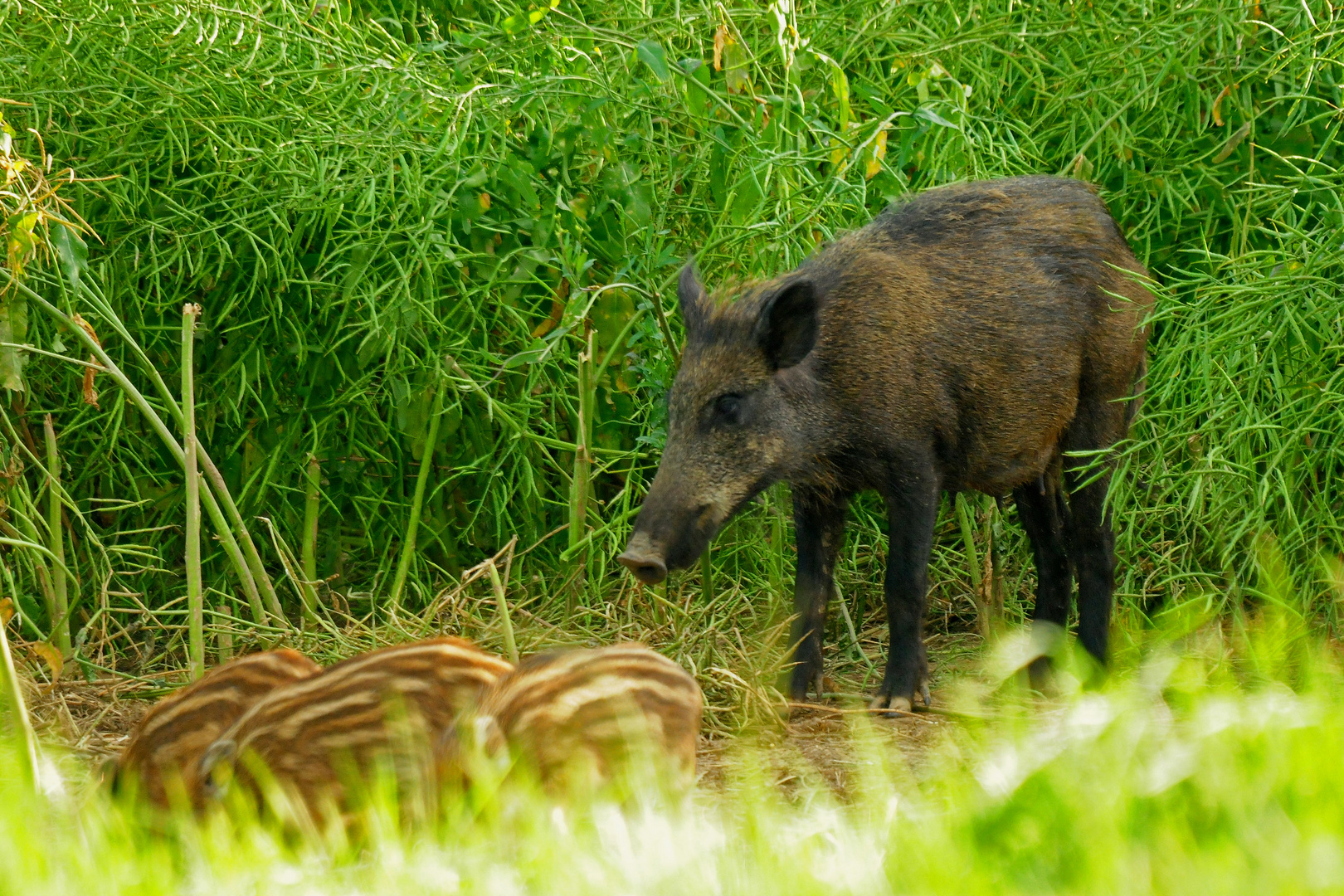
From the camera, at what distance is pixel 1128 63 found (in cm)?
508

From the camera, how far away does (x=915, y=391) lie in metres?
4.20

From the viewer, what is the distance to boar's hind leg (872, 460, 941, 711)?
4.12m

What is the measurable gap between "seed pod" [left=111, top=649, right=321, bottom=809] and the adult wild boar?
1.01 m

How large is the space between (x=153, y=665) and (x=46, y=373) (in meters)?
0.96

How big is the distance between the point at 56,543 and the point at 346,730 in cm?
175

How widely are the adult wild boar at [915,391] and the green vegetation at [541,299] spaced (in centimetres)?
17

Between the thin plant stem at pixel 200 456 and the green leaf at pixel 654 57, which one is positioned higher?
the green leaf at pixel 654 57

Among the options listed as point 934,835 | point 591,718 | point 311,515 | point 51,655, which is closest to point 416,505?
point 311,515

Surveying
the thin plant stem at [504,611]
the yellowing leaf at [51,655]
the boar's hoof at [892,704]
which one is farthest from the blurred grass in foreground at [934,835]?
the boar's hoof at [892,704]

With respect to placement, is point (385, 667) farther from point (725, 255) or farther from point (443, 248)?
point (725, 255)

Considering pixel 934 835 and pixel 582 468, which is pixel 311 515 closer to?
pixel 582 468

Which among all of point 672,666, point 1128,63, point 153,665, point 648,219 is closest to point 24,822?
point 672,666

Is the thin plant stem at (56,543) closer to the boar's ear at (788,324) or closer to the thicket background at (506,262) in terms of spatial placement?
the thicket background at (506,262)

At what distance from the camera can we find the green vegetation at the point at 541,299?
4.08 m
